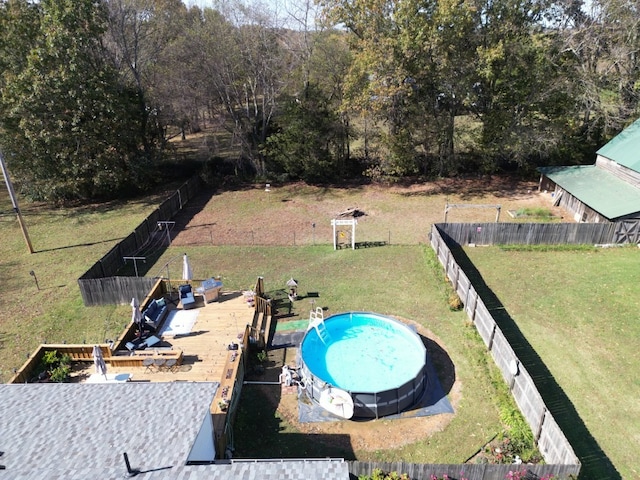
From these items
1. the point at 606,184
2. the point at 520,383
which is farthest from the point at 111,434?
the point at 606,184

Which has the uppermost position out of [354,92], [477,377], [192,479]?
[354,92]

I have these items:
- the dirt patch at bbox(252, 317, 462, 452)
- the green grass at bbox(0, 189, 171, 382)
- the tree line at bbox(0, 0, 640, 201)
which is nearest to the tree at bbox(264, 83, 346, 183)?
the tree line at bbox(0, 0, 640, 201)

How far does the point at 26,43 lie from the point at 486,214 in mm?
32308

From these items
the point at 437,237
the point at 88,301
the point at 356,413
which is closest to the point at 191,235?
the point at 88,301

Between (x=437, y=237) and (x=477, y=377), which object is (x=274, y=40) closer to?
(x=437, y=237)

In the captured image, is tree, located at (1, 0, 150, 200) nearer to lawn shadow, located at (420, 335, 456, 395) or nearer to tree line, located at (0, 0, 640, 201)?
tree line, located at (0, 0, 640, 201)

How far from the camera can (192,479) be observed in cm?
765

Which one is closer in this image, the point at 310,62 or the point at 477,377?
the point at 477,377

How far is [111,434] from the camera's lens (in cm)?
858

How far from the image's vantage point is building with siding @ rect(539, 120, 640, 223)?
22969mm

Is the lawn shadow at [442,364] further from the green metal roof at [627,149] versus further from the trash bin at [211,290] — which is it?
the green metal roof at [627,149]

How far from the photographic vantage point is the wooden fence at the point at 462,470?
365 inches

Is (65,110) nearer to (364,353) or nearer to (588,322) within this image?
(364,353)

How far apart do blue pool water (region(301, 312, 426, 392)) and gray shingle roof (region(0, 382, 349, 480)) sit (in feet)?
15.2
